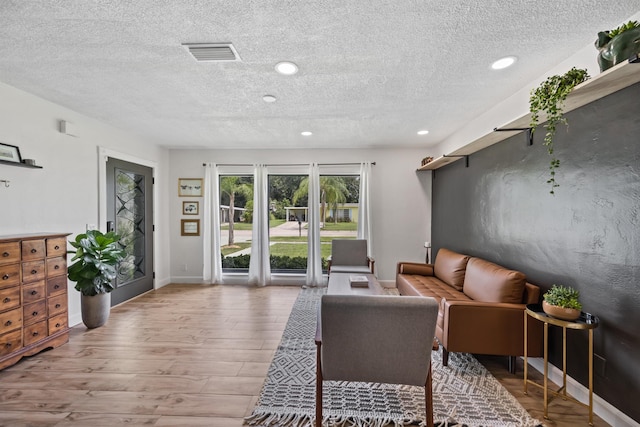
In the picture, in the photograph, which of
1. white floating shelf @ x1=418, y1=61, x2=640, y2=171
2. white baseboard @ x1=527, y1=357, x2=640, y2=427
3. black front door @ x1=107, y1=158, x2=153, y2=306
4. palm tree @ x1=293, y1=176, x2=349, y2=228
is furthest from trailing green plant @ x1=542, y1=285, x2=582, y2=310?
black front door @ x1=107, y1=158, x2=153, y2=306

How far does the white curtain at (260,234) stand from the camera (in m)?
5.18

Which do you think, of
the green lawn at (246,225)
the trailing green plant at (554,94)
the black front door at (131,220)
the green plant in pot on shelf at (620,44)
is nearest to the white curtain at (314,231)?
the green lawn at (246,225)

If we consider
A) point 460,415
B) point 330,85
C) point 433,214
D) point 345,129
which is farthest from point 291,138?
point 460,415

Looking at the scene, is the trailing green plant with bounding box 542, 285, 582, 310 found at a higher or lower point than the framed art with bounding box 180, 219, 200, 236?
lower

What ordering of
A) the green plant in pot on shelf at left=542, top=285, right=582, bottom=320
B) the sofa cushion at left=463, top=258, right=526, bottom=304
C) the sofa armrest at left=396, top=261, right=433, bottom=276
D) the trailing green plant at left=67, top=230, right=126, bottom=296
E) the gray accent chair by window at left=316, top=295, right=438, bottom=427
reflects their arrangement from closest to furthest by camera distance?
the gray accent chair by window at left=316, top=295, right=438, bottom=427 < the green plant in pot on shelf at left=542, top=285, right=582, bottom=320 < the sofa cushion at left=463, top=258, right=526, bottom=304 < the trailing green plant at left=67, top=230, right=126, bottom=296 < the sofa armrest at left=396, top=261, right=433, bottom=276

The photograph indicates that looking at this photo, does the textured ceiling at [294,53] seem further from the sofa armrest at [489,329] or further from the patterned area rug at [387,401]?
the patterned area rug at [387,401]

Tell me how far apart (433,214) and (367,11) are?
403cm

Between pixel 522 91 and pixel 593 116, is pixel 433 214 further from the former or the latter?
pixel 593 116

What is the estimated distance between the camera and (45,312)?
2721 millimetres

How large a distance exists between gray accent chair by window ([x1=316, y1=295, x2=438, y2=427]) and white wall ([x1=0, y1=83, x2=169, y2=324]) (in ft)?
10.7

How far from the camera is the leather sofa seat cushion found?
3.13m

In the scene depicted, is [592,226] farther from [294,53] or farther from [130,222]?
[130,222]

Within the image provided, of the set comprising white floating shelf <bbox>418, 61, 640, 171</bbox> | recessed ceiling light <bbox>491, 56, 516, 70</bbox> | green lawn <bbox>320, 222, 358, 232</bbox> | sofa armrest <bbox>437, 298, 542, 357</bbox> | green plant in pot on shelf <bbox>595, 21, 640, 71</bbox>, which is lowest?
sofa armrest <bbox>437, 298, 542, 357</bbox>

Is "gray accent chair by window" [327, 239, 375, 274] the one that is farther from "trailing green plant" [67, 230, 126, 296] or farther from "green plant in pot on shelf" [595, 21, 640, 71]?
"green plant in pot on shelf" [595, 21, 640, 71]
